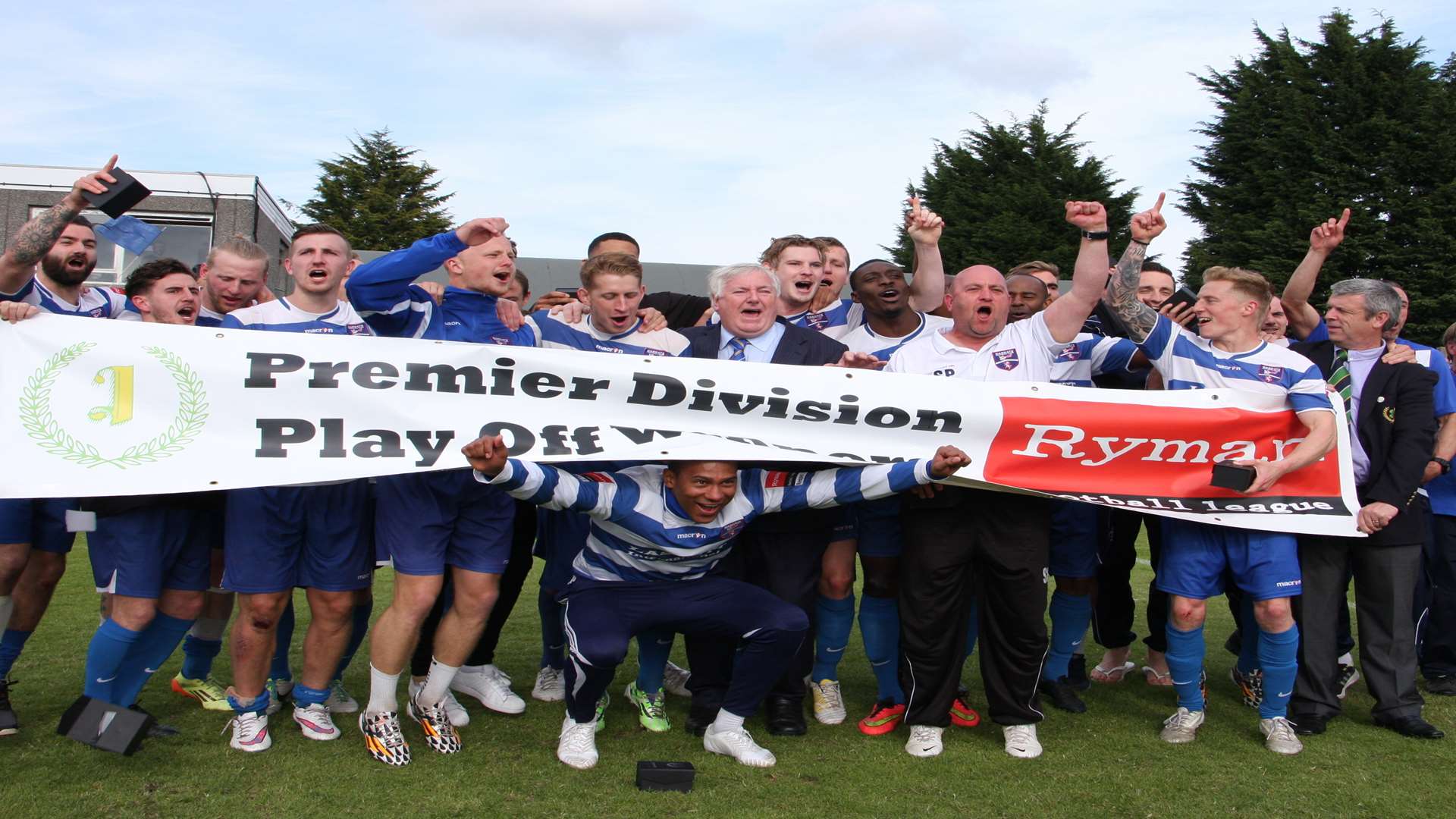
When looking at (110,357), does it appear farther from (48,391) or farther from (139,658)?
(139,658)

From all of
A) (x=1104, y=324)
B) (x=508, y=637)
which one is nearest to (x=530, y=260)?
(x=508, y=637)

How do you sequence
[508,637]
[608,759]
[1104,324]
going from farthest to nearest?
[508,637] < [1104,324] < [608,759]

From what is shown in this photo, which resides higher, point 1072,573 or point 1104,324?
point 1104,324

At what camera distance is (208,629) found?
543 centimetres

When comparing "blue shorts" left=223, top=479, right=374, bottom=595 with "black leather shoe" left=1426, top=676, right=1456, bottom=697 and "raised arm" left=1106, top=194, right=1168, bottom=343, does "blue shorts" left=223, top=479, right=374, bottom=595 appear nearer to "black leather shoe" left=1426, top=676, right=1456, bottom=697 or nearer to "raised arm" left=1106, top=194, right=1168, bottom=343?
"raised arm" left=1106, top=194, right=1168, bottom=343

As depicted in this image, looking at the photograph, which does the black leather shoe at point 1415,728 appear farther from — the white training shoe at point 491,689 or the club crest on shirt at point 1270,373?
the white training shoe at point 491,689

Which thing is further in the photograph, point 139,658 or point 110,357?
point 139,658

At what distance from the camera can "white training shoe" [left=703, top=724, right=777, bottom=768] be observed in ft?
15.1

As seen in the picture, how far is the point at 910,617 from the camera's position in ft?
16.1

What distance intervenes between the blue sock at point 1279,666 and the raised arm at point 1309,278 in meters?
1.68

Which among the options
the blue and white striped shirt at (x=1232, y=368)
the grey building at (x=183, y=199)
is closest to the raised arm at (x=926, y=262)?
the blue and white striped shirt at (x=1232, y=368)

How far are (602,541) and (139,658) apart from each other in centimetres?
198

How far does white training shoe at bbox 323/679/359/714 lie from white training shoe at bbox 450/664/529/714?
45 centimetres

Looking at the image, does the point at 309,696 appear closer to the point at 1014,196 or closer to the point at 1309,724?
the point at 1309,724
